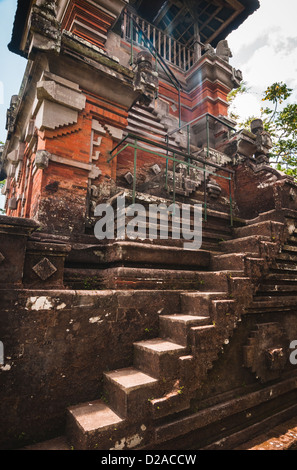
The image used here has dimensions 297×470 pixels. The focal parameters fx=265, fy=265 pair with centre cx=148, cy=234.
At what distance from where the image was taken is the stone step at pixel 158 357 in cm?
247

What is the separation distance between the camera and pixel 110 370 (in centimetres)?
272

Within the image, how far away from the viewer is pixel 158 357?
2.46 meters

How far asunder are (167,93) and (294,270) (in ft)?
25.6

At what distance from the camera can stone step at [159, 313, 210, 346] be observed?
2758mm

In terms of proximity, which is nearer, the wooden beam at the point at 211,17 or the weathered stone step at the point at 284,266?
the weathered stone step at the point at 284,266

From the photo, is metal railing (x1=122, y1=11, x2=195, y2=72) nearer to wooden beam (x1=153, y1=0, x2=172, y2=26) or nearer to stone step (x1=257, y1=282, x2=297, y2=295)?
wooden beam (x1=153, y1=0, x2=172, y2=26)

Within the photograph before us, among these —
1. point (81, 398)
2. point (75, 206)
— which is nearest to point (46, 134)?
point (75, 206)

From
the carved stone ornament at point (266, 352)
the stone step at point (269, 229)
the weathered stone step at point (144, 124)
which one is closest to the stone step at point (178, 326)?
the carved stone ornament at point (266, 352)

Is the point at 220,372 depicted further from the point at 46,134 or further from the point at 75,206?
the point at 46,134

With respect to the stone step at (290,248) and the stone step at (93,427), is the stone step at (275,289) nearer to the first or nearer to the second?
the stone step at (290,248)

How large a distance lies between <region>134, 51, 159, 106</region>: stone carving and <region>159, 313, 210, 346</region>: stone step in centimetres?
448

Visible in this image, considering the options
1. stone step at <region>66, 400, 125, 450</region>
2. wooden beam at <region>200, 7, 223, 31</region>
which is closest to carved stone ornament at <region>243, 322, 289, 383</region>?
stone step at <region>66, 400, 125, 450</region>

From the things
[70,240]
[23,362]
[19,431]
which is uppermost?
[70,240]

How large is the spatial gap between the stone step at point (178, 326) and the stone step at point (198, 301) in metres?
0.09
